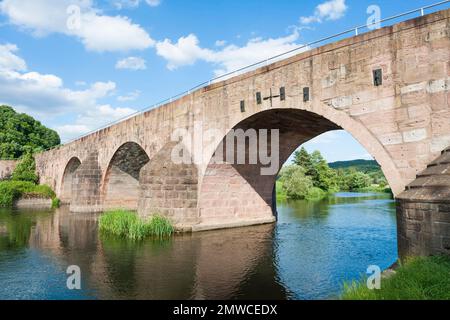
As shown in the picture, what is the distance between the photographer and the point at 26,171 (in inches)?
1836

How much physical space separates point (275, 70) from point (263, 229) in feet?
27.9

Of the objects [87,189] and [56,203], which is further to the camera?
[56,203]

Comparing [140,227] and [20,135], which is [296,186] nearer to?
[140,227]

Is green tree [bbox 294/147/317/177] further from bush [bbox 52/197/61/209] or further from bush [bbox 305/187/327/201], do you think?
bush [bbox 52/197/61/209]

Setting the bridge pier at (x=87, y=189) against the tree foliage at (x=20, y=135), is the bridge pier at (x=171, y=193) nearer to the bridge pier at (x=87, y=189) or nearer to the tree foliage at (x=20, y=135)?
the bridge pier at (x=87, y=189)

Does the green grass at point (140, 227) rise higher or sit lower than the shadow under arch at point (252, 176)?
lower

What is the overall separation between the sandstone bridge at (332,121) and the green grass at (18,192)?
19832 mm

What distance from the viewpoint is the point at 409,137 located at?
953 centimetres

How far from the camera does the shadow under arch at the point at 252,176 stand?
15.3m

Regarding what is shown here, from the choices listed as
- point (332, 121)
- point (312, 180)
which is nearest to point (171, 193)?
point (332, 121)

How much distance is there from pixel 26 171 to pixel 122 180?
78.2 feet

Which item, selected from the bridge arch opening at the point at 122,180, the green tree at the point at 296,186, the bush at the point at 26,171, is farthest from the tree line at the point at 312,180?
the bush at the point at 26,171

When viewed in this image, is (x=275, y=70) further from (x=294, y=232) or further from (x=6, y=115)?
(x=6, y=115)
